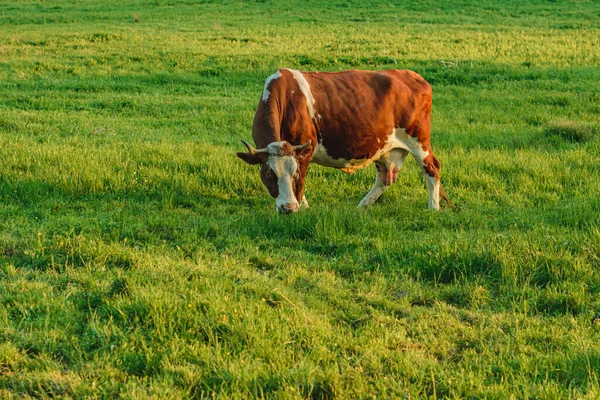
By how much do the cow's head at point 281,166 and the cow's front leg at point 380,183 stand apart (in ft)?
4.70

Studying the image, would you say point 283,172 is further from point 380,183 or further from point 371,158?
point 380,183

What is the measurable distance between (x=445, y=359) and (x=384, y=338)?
1.49ft

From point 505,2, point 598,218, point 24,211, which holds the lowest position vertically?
point 24,211

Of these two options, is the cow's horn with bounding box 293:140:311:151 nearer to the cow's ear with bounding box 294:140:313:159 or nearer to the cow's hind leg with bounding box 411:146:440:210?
the cow's ear with bounding box 294:140:313:159

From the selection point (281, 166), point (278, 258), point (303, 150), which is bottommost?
point (278, 258)

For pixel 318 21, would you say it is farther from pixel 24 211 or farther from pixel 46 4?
pixel 24 211

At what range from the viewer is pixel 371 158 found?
29.5ft

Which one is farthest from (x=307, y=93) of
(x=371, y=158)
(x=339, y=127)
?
(x=371, y=158)

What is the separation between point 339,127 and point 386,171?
0.99 meters

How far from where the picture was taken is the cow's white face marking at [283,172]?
25.6 feet

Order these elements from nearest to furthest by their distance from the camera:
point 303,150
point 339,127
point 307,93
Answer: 1. point 303,150
2. point 307,93
3. point 339,127

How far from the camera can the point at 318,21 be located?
2966cm

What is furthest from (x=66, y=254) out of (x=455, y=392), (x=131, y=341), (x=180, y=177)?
(x=455, y=392)

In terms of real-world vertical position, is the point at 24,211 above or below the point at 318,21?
below
